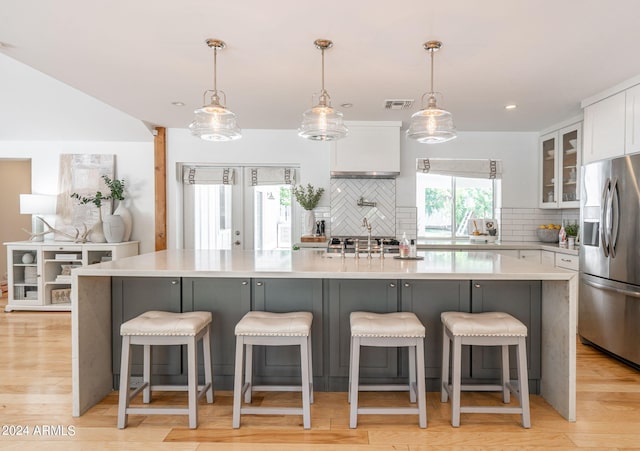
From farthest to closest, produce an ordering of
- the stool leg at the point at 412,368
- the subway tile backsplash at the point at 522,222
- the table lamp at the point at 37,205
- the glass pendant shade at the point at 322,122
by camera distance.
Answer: the subway tile backsplash at the point at 522,222 < the table lamp at the point at 37,205 < the glass pendant shade at the point at 322,122 < the stool leg at the point at 412,368

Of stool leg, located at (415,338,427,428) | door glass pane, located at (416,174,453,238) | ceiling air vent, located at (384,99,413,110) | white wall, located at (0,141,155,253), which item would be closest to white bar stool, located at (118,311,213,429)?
stool leg, located at (415,338,427,428)

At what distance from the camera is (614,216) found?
3227 mm

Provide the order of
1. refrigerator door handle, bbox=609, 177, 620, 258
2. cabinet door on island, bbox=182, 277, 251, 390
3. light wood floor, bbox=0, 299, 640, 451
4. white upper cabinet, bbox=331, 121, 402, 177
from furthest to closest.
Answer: white upper cabinet, bbox=331, 121, 402, 177
refrigerator door handle, bbox=609, 177, 620, 258
cabinet door on island, bbox=182, 277, 251, 390
light wood floor, bbox=0, 299, 640, 451

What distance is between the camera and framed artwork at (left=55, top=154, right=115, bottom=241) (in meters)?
5.24

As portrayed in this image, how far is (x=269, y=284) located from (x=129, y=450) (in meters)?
1.19

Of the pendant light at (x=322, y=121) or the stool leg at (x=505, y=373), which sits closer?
the stool leg at (x=505, y=373)

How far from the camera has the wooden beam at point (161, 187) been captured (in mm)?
5160

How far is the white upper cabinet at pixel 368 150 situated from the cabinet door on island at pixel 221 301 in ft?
8.44

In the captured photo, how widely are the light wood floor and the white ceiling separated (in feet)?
7.82

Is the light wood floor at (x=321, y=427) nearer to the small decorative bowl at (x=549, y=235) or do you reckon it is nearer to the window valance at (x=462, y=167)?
the small decorative bowl at (x=549, y=235)

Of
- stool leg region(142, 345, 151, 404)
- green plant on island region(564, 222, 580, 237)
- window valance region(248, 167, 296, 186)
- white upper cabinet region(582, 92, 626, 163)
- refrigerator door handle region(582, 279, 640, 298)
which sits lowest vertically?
stool leg region(142, 345, 151, 404)

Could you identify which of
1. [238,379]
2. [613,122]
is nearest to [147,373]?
[238,379]

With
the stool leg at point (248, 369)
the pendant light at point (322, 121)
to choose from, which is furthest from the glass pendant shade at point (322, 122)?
the stool leg at point (248, 369)

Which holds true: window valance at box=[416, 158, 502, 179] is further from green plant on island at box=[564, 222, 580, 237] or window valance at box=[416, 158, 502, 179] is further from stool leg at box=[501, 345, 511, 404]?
stool leg at box=[501, 345, 511, 404]
